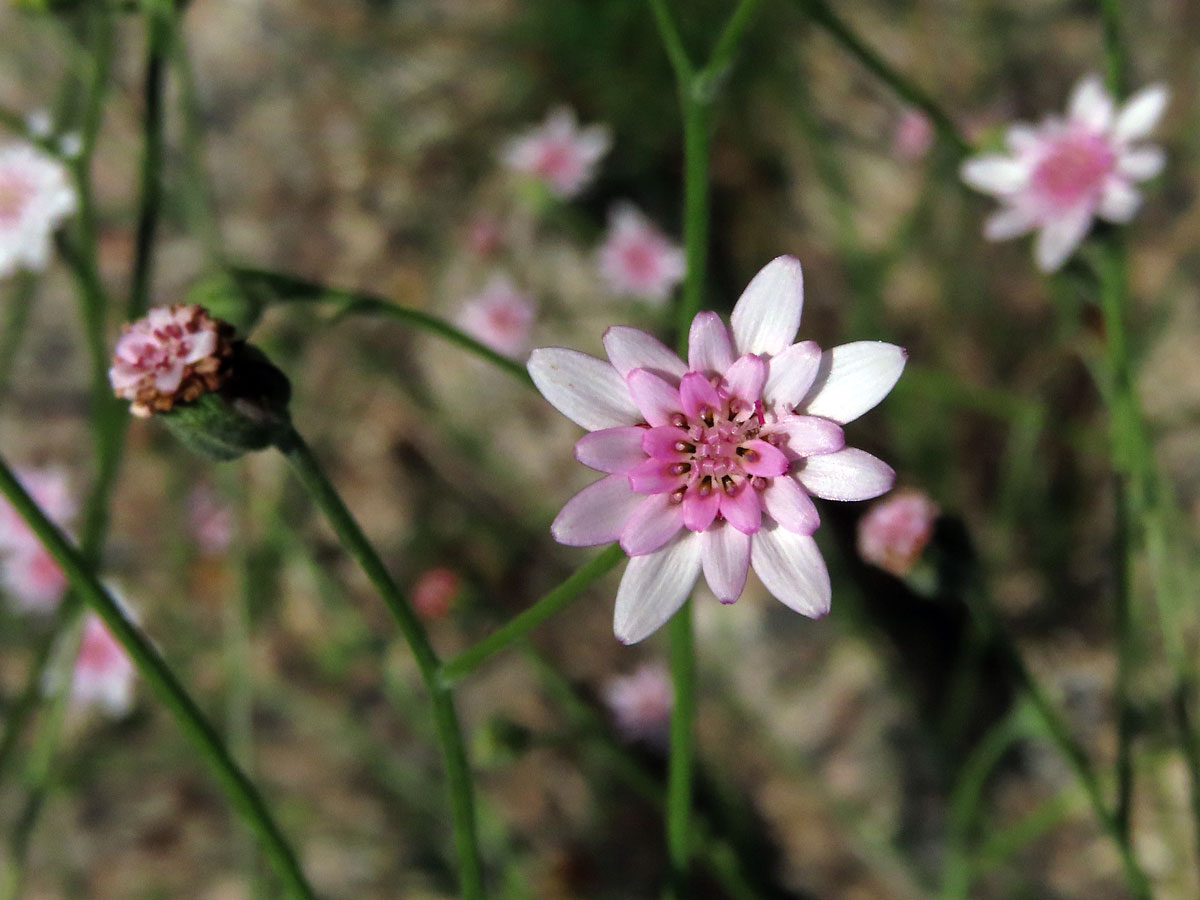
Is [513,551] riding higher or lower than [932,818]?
higher

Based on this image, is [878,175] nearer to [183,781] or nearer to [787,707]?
[787,707]

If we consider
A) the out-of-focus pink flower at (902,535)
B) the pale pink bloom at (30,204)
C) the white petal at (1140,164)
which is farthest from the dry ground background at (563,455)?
the out-of-focus pink flower at (902,535)

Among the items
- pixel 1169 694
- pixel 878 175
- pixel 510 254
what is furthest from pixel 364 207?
pixel 1169 694

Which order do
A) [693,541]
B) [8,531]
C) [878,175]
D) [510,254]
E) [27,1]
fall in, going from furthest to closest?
[878,175] < [510,254] < [8,531] < [27,1] < [693,541]

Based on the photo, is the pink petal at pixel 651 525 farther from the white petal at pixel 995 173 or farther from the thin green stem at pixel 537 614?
the white petal at pixel 995 173

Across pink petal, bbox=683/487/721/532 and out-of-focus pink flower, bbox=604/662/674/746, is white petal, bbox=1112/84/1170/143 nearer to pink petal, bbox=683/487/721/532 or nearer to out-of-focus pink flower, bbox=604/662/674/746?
pink petal, bbox=683/487/721/532

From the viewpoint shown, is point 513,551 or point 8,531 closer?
point 8,531

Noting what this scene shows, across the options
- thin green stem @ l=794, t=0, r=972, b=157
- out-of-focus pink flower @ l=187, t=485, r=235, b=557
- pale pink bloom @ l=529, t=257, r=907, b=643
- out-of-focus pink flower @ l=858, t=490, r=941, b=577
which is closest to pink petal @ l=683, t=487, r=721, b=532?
pale pink bloom @ l=529, t=257, r=907, b=643

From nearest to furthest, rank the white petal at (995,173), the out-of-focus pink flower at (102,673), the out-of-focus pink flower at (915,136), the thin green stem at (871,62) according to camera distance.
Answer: the thin green stem at (871,62)
the white petal at (995,173)
the out-of-focus pink flower at (102,673)
the out-of-focus pink flower at (915,136)
